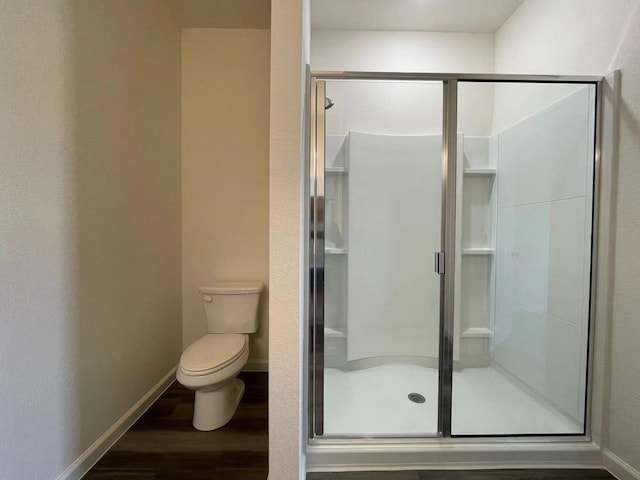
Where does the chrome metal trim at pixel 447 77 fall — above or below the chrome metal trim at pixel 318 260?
above

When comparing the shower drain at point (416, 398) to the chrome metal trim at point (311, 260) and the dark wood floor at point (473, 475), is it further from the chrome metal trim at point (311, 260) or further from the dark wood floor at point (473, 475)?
the chrome metal trim at point (311, 260)

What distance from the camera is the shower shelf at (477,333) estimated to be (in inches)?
74.5

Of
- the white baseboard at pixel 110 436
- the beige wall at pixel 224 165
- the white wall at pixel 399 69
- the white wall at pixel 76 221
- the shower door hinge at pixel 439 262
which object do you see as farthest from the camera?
the beige wall at pixel 224 165

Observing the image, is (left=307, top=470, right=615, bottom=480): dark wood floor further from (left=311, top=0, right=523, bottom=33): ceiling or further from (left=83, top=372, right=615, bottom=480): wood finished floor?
(left=311, top=0, right=523, bottom=33): ceiling

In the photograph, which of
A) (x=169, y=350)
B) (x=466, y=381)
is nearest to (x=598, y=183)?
(x=466, y=381)

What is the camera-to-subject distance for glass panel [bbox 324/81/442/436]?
1.73 meters

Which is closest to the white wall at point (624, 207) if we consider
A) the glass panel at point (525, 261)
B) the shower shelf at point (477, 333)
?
the glass panel at point (525, 261)

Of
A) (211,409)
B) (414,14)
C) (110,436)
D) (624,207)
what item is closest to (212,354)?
(211,409)

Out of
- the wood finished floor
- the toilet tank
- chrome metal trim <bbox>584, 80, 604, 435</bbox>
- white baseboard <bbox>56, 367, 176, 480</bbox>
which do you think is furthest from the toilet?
chrome metal trim <bbox>584, 80, 604, 435</bbox>

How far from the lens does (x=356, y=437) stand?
4.48 ft

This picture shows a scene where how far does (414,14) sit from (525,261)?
1852 mm

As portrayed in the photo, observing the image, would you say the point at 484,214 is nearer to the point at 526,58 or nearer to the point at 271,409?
the point at 526,58

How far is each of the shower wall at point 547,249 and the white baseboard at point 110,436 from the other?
220 cm

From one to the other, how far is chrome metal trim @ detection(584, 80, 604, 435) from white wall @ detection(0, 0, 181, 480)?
2.34m
